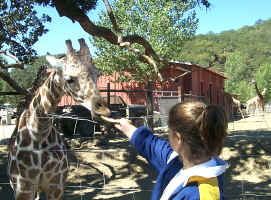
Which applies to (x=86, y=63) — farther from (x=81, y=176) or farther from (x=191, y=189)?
(x=81, y=176)

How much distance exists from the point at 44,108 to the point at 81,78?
0.62 m

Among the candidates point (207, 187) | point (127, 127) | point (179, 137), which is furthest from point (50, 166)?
point (207, 187)

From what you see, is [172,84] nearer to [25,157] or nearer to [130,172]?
[130,172]

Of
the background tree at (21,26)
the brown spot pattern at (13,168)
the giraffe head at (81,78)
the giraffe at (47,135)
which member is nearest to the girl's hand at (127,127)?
the giraffe head at (81,78)

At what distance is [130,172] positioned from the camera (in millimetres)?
7176

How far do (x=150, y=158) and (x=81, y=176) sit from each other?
213 inches

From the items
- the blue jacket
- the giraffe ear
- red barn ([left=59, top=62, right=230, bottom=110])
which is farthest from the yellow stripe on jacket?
red barn ([left=59, top=62, right=230, bottom=110])

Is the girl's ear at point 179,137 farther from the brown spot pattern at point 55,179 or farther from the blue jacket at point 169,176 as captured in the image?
the brown spot pattern at point 55,179

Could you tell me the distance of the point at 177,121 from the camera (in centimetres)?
144

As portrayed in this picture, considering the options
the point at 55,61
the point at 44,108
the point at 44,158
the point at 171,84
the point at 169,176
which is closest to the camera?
the point at 169,176

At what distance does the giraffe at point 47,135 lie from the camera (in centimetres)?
261

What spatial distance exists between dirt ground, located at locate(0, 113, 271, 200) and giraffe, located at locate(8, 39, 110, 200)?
7.91 feet

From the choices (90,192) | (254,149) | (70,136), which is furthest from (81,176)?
(254,149)

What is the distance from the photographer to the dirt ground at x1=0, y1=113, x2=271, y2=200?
573 centimetres
